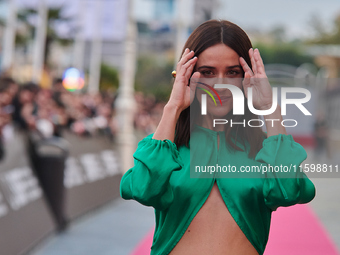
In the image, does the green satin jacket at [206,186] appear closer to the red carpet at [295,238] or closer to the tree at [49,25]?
the red carpet at [295,238]

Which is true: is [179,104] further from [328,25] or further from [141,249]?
[328,25]

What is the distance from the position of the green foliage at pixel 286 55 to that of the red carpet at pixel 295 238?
270ft

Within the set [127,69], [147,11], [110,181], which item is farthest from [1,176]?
[147,11]

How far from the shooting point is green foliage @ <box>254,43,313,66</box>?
293ft

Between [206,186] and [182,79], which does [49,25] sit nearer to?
[182,79]

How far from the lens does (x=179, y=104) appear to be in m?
2.08

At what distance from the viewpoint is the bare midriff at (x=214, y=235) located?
1.98 metres

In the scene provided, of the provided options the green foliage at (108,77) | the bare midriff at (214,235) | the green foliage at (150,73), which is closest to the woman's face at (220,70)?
the bare midriff at (214,235)

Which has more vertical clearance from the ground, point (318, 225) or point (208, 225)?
point (208, 225)

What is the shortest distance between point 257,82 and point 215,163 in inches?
15.1

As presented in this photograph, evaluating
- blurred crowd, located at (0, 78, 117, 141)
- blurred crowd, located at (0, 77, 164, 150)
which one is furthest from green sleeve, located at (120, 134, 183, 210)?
blurred crowd, located at (0, 78, 117, 141)

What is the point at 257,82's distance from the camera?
6.92 feet

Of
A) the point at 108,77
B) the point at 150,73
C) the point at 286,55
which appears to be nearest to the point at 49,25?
the point at 108,77

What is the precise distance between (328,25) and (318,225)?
74.7 meters
